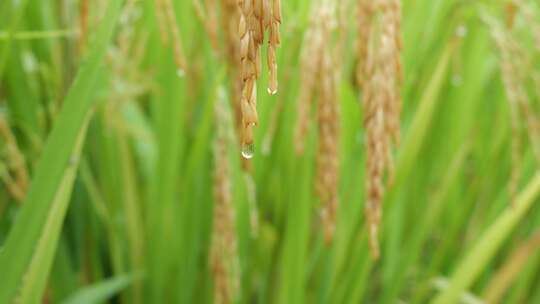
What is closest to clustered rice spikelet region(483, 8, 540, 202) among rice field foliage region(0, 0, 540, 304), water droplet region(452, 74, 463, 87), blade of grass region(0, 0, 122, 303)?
rice field foliage region(0, 0, 540, 304)

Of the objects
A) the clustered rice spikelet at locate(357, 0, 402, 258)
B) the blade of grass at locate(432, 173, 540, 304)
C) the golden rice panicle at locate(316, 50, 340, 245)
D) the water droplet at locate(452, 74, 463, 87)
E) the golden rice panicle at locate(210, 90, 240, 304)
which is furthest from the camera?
the water droplet at locate(452, 74, 463, 87)

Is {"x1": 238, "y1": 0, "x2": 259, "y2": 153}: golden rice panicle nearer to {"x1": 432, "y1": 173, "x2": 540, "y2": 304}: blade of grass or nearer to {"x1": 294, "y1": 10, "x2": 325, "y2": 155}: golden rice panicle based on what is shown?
{"x1": 294, "y1": 10, "x2": 325, "y2": 155}: golden rice panicle

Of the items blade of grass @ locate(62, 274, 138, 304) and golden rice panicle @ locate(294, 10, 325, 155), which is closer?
golden rice panicle @ locate(294, 10, 325, 155)

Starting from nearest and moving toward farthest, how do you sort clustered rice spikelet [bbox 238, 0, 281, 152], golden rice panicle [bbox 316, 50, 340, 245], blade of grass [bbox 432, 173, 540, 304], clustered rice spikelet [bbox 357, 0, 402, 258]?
clustered rice spikelet [bbox 238, 0, 281, 152] < clustered rice spikelet [bbox 357, 0, 402, 258] < golden rice panicle [bbox 316, 50, 340, 245] < blade of grass [bbox 432, 173, 540, 304]

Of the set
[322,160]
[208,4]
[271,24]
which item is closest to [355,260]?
[322,160]

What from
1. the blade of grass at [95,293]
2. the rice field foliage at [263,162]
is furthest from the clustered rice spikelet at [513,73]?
the blade of grass at [95,293]

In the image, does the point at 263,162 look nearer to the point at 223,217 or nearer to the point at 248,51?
the point at 223,217

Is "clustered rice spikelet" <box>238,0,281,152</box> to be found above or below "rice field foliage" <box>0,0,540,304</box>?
above
